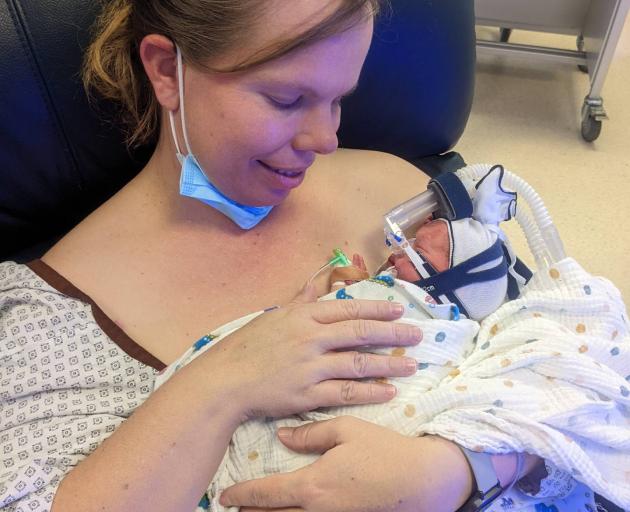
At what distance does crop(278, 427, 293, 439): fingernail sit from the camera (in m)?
0.81

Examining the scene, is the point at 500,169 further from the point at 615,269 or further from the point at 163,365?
the point at 615,269

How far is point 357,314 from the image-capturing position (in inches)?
33.9

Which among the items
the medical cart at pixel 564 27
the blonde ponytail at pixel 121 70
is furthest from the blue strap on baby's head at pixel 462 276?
the medical cart at pixel 564 27

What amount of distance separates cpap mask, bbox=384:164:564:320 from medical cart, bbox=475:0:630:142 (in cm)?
148

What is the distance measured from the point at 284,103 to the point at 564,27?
6.79 ft

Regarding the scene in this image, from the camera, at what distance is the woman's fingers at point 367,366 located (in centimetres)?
82

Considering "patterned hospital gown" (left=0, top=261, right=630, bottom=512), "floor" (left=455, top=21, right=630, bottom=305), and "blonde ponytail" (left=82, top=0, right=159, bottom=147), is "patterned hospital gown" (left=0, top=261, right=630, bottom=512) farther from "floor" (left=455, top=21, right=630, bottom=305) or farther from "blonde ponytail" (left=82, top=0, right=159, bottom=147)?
"floor" (left=455, top=21, right=630, bottom=305)

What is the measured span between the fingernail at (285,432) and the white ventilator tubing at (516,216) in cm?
32

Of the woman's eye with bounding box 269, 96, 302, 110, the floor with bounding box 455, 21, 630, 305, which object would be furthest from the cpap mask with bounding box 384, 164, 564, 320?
the floor with bounding box 455, 21, 630, 305

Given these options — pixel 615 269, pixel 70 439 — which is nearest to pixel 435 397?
pixel 70 439

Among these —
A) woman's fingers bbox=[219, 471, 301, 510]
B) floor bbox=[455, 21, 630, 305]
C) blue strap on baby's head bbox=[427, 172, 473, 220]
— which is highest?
blue strap on baby's head bbox=[427, 172, 473, 220]

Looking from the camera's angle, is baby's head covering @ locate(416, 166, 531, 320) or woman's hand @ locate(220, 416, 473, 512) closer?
woman's hand @ locate(220, 416, 473, 512)

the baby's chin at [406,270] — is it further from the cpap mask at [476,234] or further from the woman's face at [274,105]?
the woman's face at [274,105]

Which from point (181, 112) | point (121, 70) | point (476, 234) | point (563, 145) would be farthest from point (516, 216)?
point (563, 145)
